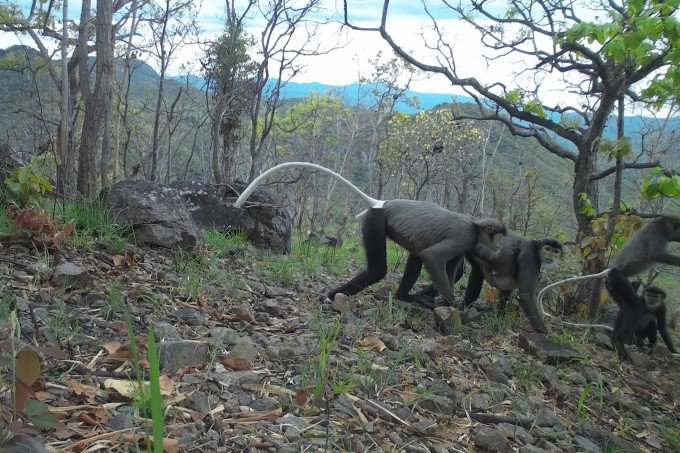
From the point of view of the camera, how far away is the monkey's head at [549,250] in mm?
6043

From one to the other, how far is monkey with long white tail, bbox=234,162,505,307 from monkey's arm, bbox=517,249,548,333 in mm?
364

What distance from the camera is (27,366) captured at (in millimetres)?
1789

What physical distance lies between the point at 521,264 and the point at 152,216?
12.3 feet

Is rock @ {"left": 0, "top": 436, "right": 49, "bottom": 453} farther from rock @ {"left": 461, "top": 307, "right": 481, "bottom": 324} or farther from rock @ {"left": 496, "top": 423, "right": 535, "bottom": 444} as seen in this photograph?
rock @ {"left": 461, "top": 307, "right": 481, "bottom": 324}

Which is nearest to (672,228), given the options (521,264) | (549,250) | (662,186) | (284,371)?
(662,186)

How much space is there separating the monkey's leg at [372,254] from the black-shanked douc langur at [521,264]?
3.38 ft

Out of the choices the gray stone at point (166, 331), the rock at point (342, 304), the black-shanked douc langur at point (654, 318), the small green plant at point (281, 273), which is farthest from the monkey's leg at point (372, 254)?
the black-shanked douc langur at point (654, 318)

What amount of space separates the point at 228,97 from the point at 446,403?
8851 millimetres

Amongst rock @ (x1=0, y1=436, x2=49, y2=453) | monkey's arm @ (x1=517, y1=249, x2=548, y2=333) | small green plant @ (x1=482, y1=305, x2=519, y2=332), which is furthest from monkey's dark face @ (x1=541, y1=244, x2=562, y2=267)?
rock @ (x1=0, y1=436, x2=49, y2=453)

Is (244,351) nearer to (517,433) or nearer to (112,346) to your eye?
(112,346)

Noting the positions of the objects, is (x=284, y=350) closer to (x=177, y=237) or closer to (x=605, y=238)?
(x=177, y=237)

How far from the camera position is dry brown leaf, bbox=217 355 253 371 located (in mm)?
3215

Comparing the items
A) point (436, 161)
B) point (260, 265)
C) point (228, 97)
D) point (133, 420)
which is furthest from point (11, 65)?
point (133, 420)

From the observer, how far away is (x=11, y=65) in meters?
14.5
